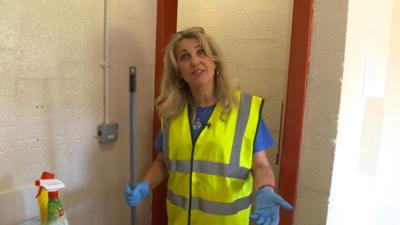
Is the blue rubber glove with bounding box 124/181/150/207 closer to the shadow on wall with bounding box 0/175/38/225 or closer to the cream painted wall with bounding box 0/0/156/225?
the cream painted wall with bounding box 0/0/156/225

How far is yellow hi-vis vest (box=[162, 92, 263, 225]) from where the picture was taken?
3.92 feet

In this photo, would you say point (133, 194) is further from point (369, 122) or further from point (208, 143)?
point (369, 122)

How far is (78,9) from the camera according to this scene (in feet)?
3.80

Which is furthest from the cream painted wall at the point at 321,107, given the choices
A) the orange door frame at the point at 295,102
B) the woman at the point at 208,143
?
the woman at the point at 208,143

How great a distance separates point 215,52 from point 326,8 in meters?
0.41

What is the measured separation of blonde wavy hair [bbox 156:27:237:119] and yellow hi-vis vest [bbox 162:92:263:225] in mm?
37

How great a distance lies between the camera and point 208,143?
1.21m

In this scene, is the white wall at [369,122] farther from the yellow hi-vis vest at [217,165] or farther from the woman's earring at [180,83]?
the woman's earring at [180,83]

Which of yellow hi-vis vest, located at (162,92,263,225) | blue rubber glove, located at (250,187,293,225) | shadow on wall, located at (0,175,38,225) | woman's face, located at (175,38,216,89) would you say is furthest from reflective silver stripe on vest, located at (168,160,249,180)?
shadow on wall, located at (0,175,38,225)

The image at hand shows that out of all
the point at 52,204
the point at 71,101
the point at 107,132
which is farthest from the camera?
the point at 107,132

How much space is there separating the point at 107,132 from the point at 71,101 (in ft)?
0.65

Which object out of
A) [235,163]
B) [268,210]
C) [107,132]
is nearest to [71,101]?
[107,132]

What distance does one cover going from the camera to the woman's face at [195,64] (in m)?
1.24

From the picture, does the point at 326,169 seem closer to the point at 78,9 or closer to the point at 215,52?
the point at 215,52
